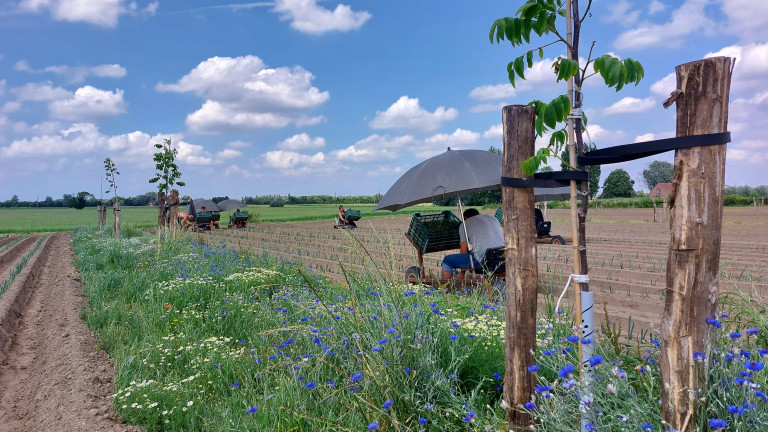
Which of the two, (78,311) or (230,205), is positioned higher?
(230,205)

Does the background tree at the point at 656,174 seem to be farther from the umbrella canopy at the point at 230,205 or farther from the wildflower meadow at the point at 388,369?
the wildflower meadow at the point at 388,369

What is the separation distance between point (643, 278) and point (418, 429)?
795 centimetres

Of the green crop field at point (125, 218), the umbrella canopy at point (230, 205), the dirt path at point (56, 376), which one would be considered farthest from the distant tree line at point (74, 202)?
the dirt path at point (56, 376)

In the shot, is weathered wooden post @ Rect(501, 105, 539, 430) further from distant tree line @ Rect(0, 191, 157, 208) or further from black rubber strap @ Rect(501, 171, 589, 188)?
distant tree line @ Rect(0, 191, 157, 208)

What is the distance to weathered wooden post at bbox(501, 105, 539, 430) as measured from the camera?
2.64m

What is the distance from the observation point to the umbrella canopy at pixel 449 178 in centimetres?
708

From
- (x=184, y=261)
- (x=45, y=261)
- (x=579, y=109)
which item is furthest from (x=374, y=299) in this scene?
(x=45, y=261)

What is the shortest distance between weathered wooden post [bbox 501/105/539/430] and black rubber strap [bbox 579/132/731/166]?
328 mm

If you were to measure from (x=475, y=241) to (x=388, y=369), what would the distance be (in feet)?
14.3

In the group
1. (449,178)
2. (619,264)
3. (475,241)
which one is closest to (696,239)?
(475,241)

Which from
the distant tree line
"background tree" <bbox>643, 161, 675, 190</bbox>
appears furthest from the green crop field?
"background tree" <bbox>643, 161, 675, 190</bbox>

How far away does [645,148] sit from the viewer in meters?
2.32

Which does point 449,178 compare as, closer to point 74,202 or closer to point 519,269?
point 519,269

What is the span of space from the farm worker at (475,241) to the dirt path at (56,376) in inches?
177
